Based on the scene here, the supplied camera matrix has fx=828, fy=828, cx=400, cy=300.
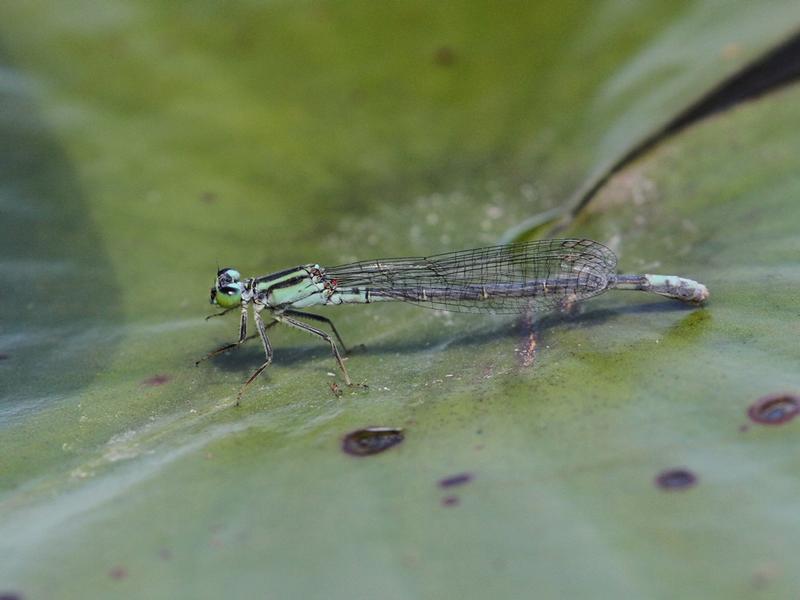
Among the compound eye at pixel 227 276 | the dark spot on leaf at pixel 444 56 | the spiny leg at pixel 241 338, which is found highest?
the dark spot on leaf at pixel 444 56

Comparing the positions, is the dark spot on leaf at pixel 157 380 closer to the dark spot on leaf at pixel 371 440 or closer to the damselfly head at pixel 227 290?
the damselfly head at pixel 227 290

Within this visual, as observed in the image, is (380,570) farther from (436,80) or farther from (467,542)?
(436,80)

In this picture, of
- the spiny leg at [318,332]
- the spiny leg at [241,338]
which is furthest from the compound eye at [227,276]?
the spiny leg at [318,332]

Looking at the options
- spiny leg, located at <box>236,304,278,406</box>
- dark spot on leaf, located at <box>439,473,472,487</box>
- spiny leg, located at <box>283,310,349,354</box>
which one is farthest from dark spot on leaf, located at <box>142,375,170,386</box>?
dark spot on leaf, located at <box>439,473,472,487</box>

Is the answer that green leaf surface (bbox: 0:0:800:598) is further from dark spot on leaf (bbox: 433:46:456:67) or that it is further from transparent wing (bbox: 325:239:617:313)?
transparent wing (bbox: 325:239:617:313)

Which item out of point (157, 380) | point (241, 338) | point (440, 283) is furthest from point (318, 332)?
point (157, 380)
